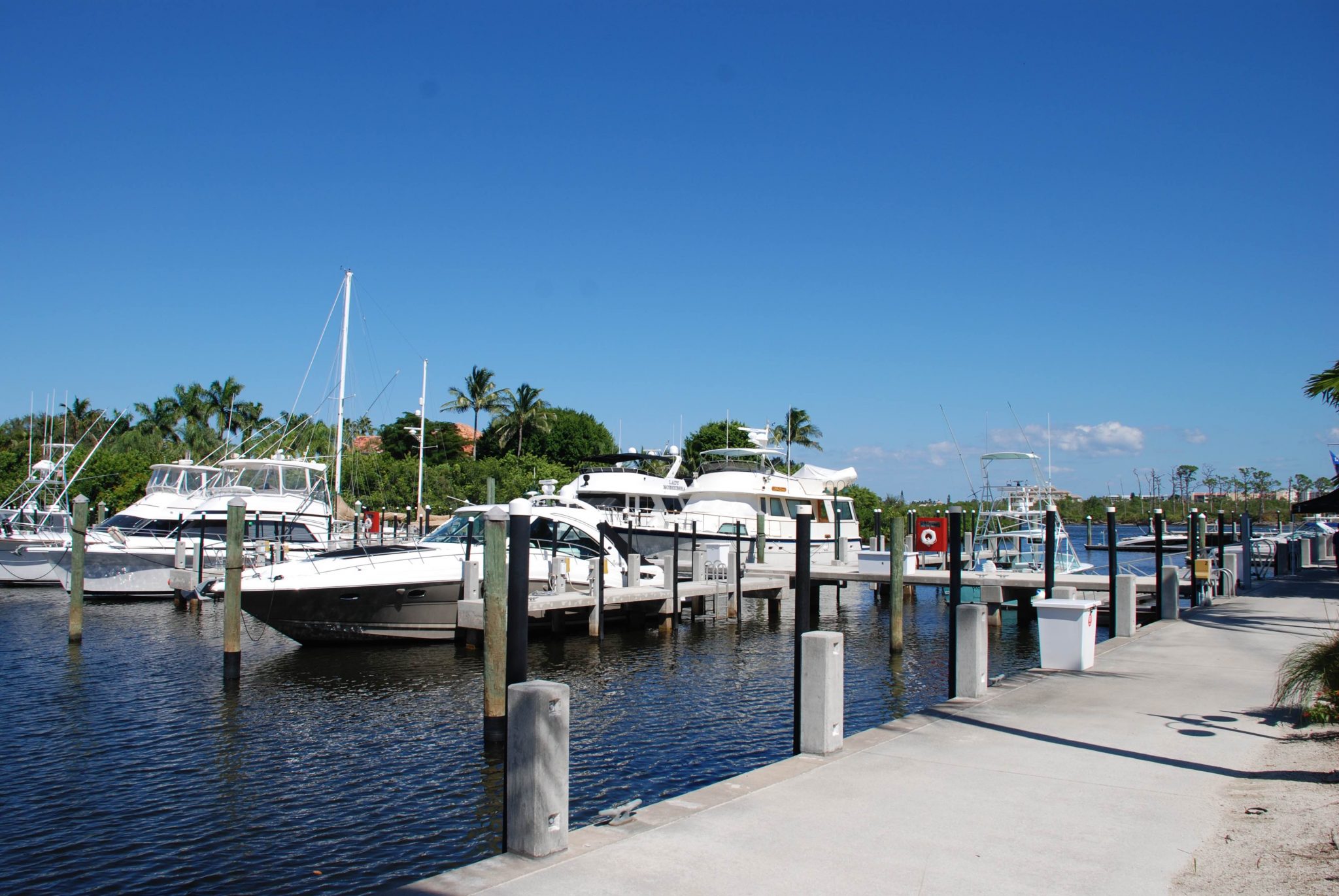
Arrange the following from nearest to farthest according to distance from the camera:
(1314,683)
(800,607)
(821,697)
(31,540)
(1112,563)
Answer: (821,697) → (1314,683) → (800,607) → (1112,563) → (31,540)

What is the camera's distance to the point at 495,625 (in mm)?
11578

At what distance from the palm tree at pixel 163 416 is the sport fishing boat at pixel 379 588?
5171 centimetres

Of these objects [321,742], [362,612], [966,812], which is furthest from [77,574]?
[966,812]

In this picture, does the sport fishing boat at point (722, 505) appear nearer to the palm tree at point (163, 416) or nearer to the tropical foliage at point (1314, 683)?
the tropical foliage at point (1314, 683)

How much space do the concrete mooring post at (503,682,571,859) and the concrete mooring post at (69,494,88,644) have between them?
17756mm

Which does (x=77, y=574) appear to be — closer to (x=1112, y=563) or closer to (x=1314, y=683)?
(x=1112, y=563)

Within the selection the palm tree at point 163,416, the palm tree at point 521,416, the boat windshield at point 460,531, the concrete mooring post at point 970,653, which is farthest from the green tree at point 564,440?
the concrete mooring post at point 970,653

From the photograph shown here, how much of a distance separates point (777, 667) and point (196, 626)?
566 inches

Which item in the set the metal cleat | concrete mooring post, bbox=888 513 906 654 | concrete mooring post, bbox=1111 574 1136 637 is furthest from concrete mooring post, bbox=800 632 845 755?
concrete mooring post, bbox=888 513 906 654

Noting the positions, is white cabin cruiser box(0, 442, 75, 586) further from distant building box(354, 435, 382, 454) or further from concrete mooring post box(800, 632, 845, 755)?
distant building box(354, 435, 382, 454)

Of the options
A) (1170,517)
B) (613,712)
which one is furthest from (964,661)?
(1170,517)

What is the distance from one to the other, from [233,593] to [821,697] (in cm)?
1203

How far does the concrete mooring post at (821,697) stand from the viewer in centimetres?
805

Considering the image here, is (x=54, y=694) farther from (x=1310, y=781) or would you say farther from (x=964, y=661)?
(x=1310, y=781)
